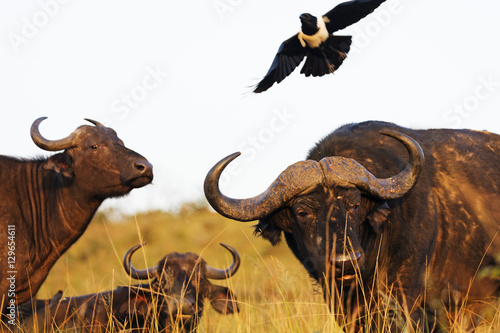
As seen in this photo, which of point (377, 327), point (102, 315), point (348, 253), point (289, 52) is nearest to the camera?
point (348, 253)

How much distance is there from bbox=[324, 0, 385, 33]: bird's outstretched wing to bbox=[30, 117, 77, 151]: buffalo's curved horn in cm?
330

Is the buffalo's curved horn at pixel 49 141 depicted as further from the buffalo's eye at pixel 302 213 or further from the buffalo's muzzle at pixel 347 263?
the buffalo's muzzle at pixel 347 263

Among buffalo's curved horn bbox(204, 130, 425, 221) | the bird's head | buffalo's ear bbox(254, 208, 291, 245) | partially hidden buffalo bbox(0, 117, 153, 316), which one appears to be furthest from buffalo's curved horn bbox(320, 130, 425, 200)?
the bird's head

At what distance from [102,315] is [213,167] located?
2763 mm

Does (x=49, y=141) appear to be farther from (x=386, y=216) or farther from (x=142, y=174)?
(x=386, y=216)

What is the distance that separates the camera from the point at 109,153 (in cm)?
631

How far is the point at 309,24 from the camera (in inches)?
283

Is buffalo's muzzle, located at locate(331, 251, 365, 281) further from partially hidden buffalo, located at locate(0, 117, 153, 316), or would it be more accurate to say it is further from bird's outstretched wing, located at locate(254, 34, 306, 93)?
bird's outstretched wing, located at locate(254, 34, 306, 93)

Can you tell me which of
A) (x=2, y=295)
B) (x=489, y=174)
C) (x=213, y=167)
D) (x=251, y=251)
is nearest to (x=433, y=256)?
(x=489, y=174)

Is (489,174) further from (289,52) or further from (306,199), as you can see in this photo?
(289,52)

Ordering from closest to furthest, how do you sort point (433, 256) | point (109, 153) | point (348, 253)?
point (348, 253) < point (433, 256) < point (109, 153)

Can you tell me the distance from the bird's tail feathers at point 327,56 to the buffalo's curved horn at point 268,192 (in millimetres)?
2804

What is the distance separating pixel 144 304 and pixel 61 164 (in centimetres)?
173

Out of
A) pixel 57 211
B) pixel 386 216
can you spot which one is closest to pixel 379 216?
pixel 386 216
